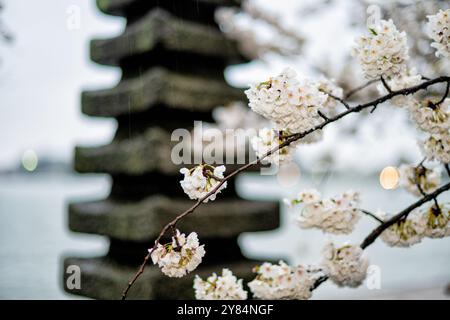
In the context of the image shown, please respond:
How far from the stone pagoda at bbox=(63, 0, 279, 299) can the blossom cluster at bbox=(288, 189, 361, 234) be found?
1.19 m

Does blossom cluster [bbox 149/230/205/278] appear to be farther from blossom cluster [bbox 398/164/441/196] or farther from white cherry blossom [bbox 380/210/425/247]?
blossom cluster [bbox 398/164/441/196]

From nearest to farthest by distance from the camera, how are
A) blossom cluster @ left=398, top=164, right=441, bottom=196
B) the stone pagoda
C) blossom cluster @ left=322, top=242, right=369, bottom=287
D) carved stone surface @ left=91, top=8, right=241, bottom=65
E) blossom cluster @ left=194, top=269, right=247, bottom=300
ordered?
blossom cluster @ left=194, top=269, right=247, bottom=300
blossom cluster @ left=322, top=242, right=369, bottom=287
blossom cluster @ left=398, top=164, right=441, bottom=196
the stone pagoda
carved stone surface @ left=91, top=8, right=241, bottom=65

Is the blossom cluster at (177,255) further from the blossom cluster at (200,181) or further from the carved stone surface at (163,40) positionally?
the carved stone surface at (163,40)

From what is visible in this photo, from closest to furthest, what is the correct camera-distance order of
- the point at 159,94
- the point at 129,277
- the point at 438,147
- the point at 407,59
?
the point at 407,59 < the point at 438,147 < the point at 129,277 < the point at 159,94

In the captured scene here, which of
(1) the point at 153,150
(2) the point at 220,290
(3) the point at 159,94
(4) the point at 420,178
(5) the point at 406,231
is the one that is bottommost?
(2) the point at 220,290

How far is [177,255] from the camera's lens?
48.9 inches

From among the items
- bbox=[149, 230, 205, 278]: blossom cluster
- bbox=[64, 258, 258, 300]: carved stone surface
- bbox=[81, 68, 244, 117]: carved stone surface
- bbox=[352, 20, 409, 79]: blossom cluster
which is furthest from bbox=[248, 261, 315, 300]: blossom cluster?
bbox=[81, 68, 244, 117]: carved stone surface

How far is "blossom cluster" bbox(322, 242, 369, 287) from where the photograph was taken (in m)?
1.51

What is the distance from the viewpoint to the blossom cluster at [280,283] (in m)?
1.47

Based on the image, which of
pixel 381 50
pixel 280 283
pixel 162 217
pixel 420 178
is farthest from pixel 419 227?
pixel 162 217

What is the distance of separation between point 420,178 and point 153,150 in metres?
1.41

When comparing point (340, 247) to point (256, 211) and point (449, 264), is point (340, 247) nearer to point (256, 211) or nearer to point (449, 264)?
point (256, 211)

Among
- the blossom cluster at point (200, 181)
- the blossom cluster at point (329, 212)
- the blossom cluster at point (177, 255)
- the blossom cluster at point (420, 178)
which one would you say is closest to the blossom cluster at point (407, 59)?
the blossom cluster at point (420, 178)

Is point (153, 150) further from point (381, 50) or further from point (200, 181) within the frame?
Result: point (381, 50)
